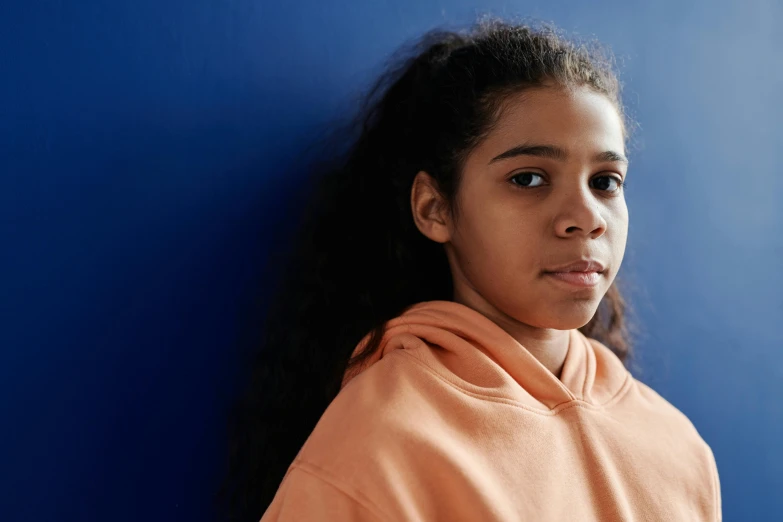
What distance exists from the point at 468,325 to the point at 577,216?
204 millimetres

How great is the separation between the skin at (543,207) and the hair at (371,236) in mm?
38

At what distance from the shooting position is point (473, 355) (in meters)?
1.04

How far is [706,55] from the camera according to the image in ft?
5.10

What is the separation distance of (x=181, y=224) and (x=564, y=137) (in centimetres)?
54

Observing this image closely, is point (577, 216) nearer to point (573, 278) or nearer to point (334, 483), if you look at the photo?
point (573, 278)

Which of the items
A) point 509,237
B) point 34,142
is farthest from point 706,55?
point 34,142

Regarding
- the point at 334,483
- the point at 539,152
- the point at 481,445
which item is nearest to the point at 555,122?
the point at 539,152

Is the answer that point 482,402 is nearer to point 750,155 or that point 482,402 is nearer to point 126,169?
point 126,169

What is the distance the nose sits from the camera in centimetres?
101

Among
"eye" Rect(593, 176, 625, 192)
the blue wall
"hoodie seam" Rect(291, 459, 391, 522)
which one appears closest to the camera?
"hoodie seam" Rect(291, 459, 391, 522)

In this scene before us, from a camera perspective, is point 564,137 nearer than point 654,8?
Yes

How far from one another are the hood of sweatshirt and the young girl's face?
0.17ft

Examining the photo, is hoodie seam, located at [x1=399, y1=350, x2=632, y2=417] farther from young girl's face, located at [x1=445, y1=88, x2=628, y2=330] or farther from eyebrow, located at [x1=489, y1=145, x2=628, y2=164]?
eyebrow, located at [x1=489, y1=145, x2=628, y2=164]

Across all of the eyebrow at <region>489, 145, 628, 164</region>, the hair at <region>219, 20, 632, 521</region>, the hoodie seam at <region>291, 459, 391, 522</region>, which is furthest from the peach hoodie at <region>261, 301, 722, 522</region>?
the eyebrow at <region>489, 145, 628, 164</region>
